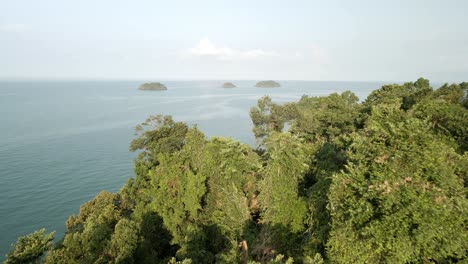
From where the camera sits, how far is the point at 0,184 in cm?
4472

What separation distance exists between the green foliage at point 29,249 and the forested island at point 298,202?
5 centimetres

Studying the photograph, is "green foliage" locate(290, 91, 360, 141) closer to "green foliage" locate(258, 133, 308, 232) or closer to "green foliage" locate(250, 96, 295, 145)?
"green foliage" locate(250, 96, 295, 145)

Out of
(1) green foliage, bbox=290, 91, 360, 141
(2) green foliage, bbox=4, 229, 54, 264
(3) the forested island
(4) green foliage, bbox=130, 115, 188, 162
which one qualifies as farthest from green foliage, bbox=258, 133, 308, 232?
(1) green foliage, bbox=290, 91, 360, 141

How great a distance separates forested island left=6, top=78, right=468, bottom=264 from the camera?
9.60 meters

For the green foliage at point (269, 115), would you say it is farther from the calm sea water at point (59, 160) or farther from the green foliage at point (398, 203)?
the green foliage at point (398, 203)

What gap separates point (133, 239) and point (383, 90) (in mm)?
40065

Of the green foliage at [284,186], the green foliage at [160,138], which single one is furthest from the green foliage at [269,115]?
the green foliage at [284,186]

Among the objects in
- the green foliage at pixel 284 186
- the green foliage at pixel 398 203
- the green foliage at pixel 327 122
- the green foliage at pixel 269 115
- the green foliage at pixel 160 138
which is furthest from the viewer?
the green foliage at pixel 269 115

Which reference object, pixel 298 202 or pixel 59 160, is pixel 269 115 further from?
pixel 59 160

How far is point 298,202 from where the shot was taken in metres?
16.9

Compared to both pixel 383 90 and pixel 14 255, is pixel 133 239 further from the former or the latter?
pixel 383 90

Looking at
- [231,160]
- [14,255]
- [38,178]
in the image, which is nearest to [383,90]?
[231,160]

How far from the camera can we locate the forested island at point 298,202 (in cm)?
960

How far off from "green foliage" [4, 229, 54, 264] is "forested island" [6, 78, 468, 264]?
53mm
